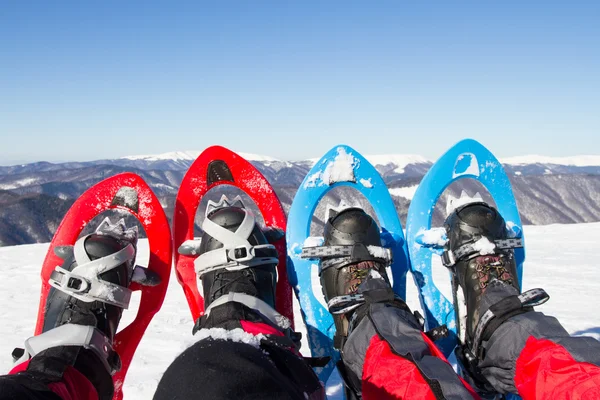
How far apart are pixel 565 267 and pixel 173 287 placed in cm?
404

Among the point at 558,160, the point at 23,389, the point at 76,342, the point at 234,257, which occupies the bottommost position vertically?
the point at 76,342

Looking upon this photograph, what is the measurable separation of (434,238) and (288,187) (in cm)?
4253

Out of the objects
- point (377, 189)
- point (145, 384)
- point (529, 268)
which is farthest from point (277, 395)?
point (529, 268)

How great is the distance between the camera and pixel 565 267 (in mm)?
4219

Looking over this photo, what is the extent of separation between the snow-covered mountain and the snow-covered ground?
114 centimetres

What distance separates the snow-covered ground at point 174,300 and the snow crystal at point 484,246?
1.78 ft

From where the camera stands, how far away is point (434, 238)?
2.14 m

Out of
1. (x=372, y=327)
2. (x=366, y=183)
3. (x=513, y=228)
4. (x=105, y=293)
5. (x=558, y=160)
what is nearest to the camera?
(x=372, y=327)

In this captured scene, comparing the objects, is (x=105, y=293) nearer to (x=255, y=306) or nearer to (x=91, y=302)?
(x=91, y=302)

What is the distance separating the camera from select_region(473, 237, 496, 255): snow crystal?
6.07 feet

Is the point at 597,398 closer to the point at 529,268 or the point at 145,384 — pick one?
the point at 145,384

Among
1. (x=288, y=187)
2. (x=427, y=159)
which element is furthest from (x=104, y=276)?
(x=427, y=159)

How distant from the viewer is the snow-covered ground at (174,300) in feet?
7.11

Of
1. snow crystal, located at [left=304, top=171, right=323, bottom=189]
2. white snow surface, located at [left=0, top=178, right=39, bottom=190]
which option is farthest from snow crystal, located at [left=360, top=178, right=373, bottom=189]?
white snow surface, located at [left=0, top=178, right=39, bottom=190]
